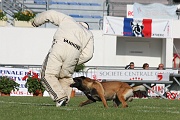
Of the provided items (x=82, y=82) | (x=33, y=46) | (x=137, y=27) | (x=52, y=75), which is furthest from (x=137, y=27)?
(x=52, y=75)

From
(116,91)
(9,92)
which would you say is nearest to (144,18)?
(9,92)

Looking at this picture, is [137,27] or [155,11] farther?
[155,11]

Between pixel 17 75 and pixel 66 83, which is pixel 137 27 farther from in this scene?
pixel 66 83

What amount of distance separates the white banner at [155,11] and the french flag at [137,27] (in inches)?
25.0

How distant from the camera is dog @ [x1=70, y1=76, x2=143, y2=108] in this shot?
1220 centimetres

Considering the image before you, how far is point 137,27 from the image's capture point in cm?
2991

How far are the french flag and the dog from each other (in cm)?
1698

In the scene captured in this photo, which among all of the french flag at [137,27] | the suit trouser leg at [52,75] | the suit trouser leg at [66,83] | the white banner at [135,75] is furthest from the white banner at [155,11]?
the suit trouser leg at [52,75]

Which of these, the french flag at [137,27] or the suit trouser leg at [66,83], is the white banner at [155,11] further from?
the suit trouser leg at [66,83]

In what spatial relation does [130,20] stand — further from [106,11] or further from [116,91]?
[116,91]

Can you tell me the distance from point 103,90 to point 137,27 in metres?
18.0

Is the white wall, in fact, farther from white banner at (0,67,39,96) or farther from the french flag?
white banner at (0,67,39,96)

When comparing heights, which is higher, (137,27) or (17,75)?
(137,27)

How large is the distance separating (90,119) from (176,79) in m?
17.3
